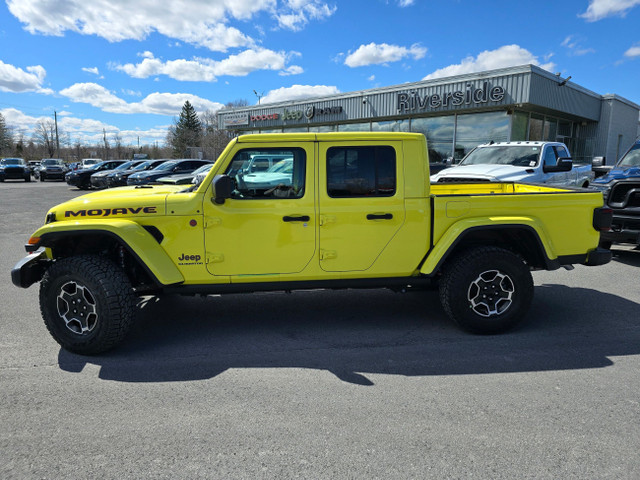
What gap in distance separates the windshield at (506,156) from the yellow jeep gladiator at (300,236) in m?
6.05

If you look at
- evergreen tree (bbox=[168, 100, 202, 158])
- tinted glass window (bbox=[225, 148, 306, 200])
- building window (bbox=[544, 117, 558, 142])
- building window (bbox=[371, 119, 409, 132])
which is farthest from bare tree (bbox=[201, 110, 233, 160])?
tinted glass window (bbox=[225, 148, 306, 200])

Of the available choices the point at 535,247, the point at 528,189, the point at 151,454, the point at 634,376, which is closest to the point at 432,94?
the point at 528,189

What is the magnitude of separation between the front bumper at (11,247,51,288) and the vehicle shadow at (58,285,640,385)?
75 centimetres

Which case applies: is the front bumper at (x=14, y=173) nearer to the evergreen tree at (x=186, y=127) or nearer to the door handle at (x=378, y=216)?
the door handle at (x=378, y=216)

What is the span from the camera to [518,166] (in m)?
9.84

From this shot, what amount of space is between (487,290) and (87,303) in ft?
12.0

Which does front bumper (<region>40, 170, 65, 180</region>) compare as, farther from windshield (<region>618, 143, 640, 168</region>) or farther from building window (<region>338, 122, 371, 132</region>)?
windshield (<region>618, 143, 640, 168</region>)

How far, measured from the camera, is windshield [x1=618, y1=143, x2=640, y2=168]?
8805 millimetres

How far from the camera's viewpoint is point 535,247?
443 centimetres

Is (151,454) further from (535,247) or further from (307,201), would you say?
(535,247)

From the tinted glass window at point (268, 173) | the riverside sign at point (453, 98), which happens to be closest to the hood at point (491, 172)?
the tinted glass window at point (268, 173)

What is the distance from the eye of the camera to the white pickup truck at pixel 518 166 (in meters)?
9.23

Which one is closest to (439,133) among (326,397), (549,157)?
(549,157)

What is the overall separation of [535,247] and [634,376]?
1395 mm
